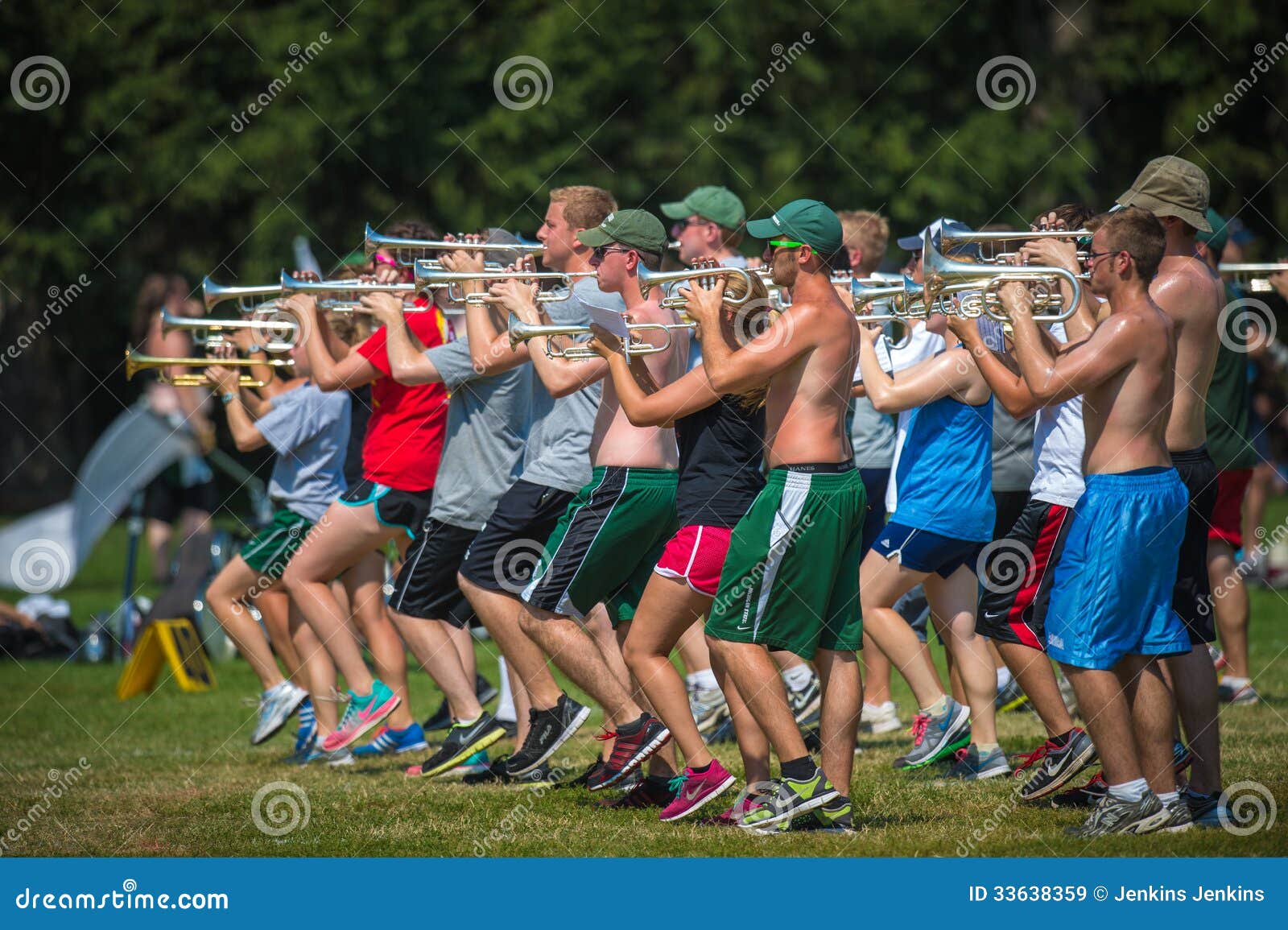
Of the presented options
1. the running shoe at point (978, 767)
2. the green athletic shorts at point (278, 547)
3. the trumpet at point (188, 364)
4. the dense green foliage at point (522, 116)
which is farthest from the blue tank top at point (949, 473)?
the dense green foliage at point (522, 116)

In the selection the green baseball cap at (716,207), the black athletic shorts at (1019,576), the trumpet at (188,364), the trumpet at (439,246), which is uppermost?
the green baseball cap at (716,207)

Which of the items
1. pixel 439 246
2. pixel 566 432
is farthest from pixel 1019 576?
pixel 439 246

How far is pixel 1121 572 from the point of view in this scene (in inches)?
211

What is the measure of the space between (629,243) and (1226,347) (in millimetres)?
3574

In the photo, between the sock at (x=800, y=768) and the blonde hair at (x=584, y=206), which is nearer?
the sock at (x=800, y=768)

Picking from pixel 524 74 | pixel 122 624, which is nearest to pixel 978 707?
pixel 122 624

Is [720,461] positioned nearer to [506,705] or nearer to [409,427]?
[409,427]

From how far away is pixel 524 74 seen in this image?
21.2 m

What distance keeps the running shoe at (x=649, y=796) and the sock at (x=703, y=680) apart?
180 cm

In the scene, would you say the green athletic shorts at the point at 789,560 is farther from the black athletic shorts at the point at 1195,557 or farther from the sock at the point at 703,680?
the sock at the point at 703,680

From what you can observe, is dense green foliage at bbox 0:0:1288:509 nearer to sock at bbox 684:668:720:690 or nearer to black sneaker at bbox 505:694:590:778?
sock at bbox 684:668:720:690

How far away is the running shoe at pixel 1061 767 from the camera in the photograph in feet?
20.3

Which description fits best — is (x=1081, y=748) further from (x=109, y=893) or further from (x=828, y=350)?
A: (x=109, y=893)

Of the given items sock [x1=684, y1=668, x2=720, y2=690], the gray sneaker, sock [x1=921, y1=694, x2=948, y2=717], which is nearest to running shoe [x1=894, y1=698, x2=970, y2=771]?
sock [x1=921, y1=694, x2=948, y2=717]
